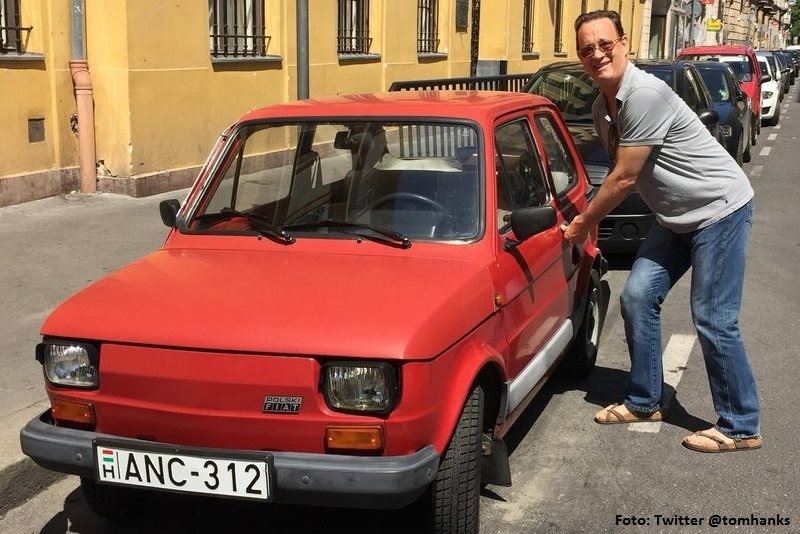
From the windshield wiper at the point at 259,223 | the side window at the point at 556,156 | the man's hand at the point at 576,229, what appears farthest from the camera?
the side window at the point at 556,156

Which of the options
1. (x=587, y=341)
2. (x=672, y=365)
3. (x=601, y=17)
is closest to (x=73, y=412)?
(x=601, y=17)

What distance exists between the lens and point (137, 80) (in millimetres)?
10820

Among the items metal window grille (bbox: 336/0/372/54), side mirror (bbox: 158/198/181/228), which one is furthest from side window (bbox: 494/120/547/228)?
metal window grille (bbox: 336/0/372/54)

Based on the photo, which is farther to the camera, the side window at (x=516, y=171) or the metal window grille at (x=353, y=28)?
the metal window grille at (x=353, y=28)

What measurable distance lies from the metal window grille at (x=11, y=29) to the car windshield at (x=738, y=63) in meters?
15.7

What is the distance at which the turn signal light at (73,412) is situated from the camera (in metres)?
3.51

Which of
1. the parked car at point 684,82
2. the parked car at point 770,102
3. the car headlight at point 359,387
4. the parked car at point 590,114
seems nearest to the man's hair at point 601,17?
the car headlight at point 359,387

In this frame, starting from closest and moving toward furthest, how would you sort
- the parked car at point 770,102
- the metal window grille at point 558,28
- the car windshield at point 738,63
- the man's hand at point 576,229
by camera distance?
the man's hand at point 576,229, the car windshield at point 738,63, the parked car at point 770,102, the metal window grille at point 558,28

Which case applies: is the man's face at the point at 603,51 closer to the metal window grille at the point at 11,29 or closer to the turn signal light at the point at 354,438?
the turn signal light at the point at 354,438

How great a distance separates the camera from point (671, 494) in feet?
14.0

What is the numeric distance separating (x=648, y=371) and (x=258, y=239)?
200 cm

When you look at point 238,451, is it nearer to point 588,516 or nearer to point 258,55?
point 588,516

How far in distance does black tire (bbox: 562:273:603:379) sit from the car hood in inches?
70.3

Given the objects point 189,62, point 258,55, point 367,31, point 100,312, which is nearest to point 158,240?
point 189,62
